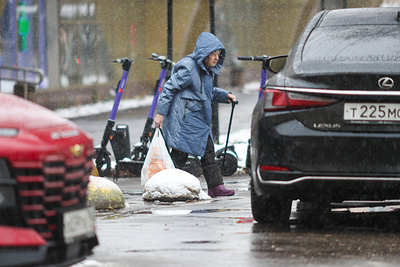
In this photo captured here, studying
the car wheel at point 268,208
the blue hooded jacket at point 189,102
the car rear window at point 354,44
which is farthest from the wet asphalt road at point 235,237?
the car rear window at point 354,44

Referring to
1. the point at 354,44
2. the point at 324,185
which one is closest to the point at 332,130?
the point at 324,185

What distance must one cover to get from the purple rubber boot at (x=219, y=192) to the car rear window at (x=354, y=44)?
2.85m

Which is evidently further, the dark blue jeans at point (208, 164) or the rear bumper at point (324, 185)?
the dark blue jeans at point (208, 164)

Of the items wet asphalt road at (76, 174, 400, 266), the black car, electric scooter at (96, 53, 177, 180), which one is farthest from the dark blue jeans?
the black car

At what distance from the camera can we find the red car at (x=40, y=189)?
11.3ft

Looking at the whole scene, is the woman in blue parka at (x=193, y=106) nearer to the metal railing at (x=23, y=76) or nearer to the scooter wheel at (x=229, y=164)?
the scooter wheel at (x=229, y=164)

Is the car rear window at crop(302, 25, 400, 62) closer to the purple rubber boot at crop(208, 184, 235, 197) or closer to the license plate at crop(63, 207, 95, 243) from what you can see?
the license plate at crop(63, 207, 95, 243)

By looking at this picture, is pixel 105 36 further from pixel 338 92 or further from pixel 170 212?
pixel 338 92

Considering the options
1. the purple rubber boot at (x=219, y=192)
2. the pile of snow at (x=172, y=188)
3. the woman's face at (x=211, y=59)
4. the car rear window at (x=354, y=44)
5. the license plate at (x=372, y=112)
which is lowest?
the purple rubber boot at (x=219, y=192)

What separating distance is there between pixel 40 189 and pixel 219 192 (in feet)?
17.0

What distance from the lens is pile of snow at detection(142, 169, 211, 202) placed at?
787 cm

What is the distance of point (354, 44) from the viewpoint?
5.81m

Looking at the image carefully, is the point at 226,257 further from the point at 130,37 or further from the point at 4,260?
the point at 130,37

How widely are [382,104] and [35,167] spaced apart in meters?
2.58
